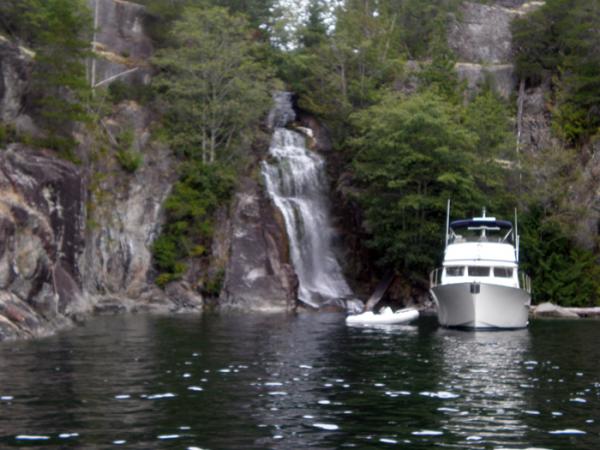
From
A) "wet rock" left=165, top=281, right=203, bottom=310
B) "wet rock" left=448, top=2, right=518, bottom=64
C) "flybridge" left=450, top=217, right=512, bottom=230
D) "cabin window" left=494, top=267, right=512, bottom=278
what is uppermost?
"wet rock" left=448, top=2, right=518, bottom=64

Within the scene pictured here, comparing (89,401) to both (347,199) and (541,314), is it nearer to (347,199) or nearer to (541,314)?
(541,314)

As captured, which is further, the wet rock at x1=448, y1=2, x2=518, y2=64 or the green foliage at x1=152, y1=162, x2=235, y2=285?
the wet rock at x1=448, y1=2, x2=518, y2=64

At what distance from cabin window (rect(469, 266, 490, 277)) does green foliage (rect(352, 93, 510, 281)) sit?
11174 mm

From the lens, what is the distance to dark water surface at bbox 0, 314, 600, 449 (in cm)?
1338

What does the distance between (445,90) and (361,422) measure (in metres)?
48.3

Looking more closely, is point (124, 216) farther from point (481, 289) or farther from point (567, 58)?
point (567, 58)

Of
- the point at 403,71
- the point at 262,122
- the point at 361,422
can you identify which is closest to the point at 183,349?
the point at 361,422

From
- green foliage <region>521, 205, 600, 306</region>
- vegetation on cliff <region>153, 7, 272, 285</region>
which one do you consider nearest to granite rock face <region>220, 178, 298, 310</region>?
vegetation on cliff <region>153, 7, 272, 285</region>

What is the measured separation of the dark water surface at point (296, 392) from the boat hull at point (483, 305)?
5270 millimetres

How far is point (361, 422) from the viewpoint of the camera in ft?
47.8

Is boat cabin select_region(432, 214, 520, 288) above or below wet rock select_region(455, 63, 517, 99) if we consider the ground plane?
below

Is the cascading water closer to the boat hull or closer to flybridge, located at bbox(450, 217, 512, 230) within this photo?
flybridge, located at bbox(450, 217, 512, 230)

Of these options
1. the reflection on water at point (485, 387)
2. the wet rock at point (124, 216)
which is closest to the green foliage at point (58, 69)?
the wet rock at point (124, 216)

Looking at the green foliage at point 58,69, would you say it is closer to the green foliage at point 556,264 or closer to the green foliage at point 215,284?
the green foliage at point 215,284
